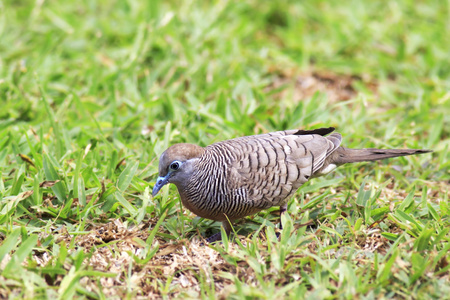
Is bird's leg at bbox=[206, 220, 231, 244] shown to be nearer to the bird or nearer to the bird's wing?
the bird

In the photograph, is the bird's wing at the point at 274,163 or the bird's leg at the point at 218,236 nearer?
the bird's wing at the point at 274,163

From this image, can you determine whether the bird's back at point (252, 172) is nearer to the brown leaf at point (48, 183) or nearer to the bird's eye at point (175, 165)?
the bird's eye at point (175, 165)

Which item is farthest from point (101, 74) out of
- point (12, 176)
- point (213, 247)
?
point (213, 247)

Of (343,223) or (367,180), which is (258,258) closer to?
(343,223)

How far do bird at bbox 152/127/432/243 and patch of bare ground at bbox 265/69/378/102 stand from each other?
231cm

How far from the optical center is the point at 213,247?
12.4ft

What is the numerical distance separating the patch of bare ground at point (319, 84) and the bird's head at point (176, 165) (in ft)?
9.30

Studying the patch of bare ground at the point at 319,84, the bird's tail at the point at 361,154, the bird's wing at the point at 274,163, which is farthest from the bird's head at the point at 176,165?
the patch of bare ground at the point at 319,84

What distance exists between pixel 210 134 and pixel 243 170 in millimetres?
1500

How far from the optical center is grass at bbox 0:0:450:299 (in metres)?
3.48

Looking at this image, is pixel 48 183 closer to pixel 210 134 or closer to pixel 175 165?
pixel 175 165

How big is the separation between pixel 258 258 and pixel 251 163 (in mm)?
767

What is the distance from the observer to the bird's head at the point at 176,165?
151 inches

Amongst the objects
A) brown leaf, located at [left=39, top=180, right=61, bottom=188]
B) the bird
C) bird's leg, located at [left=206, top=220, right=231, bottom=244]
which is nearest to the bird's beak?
the bird
